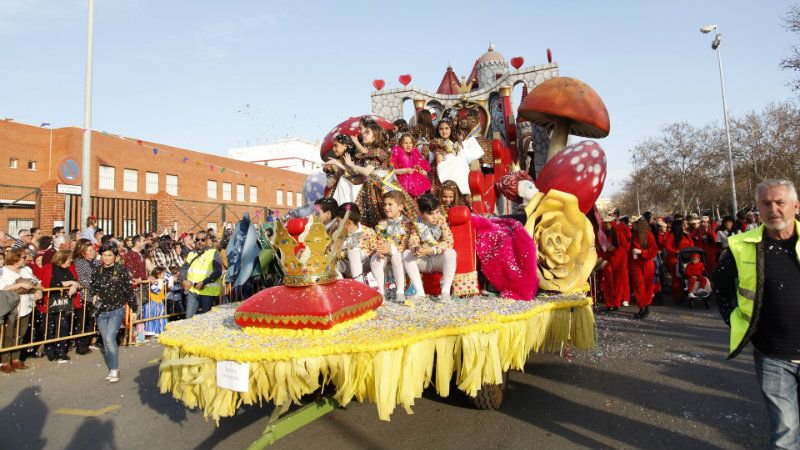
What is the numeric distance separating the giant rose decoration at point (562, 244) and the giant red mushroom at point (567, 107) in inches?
65.1

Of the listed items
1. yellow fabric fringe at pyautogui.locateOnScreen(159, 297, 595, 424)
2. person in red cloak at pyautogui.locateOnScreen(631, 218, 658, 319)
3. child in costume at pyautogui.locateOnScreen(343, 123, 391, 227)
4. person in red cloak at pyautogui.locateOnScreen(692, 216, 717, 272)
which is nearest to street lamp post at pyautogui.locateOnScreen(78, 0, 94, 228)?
child in costume at pyautogui.locateOnScreen(343, 123, 391, 227)

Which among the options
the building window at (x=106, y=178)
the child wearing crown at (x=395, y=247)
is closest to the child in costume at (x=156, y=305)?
the child wearing crown at (x=395, y=247)

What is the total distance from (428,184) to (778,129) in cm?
2427

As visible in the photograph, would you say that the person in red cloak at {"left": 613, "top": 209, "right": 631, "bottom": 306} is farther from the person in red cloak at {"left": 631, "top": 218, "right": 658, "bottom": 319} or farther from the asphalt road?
the asphalt road

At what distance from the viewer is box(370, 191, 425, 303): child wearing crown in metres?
3.77

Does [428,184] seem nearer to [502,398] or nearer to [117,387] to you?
[502,398]

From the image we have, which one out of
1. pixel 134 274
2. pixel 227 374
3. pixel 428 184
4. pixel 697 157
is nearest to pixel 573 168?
pixel 428 184

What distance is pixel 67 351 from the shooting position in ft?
21.5

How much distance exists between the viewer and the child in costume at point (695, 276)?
8.57 m

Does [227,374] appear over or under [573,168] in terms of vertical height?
under

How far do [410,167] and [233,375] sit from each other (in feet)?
11.4

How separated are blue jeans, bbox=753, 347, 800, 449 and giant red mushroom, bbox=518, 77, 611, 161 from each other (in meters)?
3.66

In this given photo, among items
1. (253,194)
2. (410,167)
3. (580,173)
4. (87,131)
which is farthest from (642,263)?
(253,194)

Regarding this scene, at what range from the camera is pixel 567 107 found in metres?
5.38
